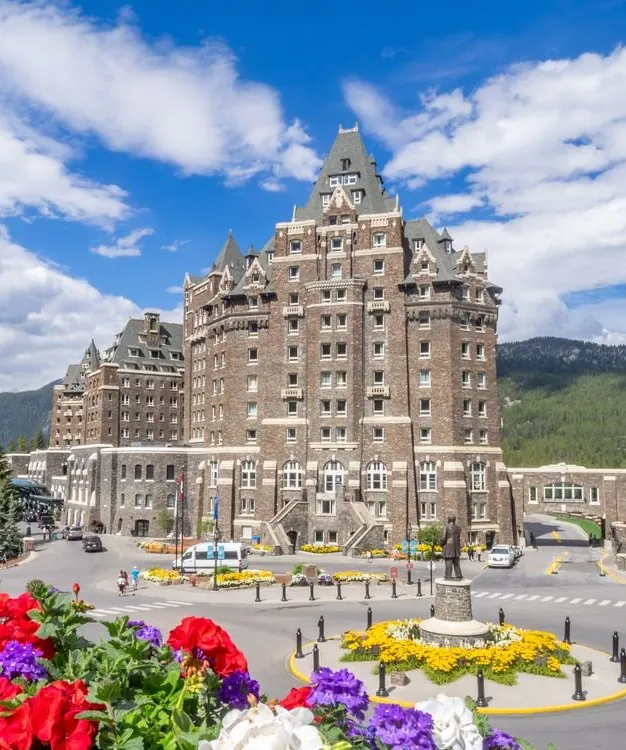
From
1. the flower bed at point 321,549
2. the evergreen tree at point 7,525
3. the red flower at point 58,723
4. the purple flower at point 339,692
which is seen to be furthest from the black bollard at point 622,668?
the evergreen tree at point 7,525

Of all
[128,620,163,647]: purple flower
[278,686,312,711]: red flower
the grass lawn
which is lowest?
the grass lawn

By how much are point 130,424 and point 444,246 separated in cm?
5126

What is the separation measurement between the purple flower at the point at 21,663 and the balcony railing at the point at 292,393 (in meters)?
57.0

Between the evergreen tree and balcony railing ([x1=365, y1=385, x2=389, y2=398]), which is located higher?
balcony railing ([x1=365, y1=385, x2=389, y2=398])

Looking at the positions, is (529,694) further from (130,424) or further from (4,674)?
(130,424)

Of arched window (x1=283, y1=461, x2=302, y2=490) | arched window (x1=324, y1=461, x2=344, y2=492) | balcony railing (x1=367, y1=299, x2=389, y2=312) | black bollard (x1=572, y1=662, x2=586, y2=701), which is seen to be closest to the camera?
black bollard (x1=572, y1=662, x2=586, y2=701)

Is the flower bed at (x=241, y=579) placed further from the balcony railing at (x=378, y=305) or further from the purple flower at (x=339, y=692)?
the purple flower at (x=339, y=692)

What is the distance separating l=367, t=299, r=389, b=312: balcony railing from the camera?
61156 millimetres

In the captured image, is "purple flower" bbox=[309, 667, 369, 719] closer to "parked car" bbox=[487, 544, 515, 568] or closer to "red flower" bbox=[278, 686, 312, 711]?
"red flower" bbox=[278, 686, 312, 711]

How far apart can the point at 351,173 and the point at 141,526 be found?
44.0 metres

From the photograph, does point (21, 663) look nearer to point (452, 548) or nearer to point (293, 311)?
point (452, 548)

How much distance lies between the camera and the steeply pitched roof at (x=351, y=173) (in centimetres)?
6588

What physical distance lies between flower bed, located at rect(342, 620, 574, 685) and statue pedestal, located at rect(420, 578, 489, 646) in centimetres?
35

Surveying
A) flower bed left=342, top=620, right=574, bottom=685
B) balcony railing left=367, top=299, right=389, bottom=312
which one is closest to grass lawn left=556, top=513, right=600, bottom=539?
balcony railing left=367, top=299, right=389, bottom=312
